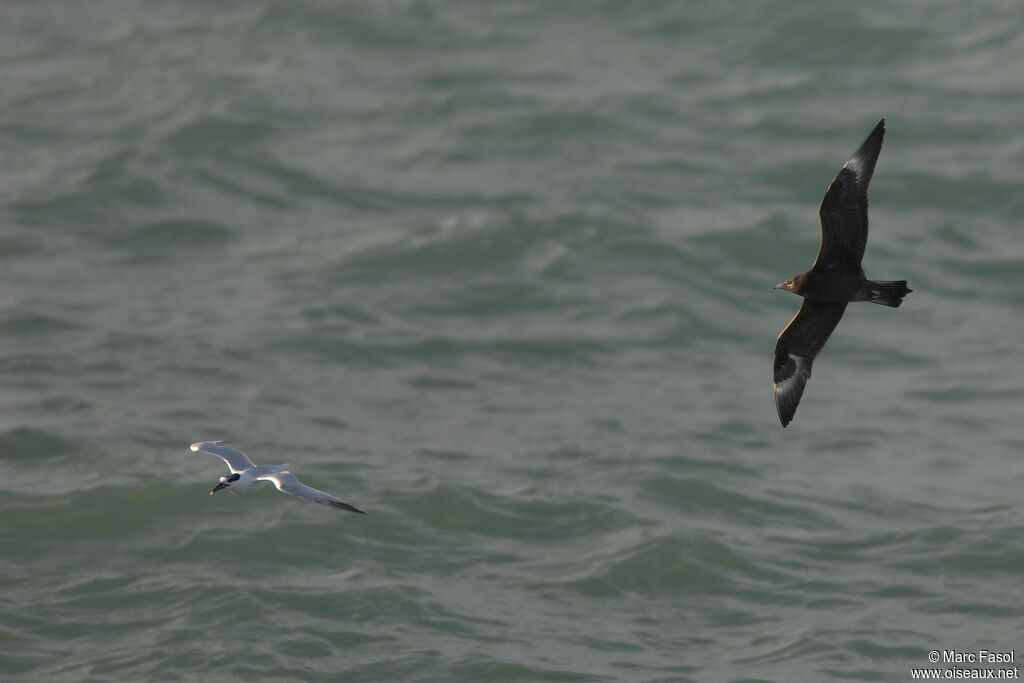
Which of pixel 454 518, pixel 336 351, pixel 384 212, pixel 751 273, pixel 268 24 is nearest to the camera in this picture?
pixel 454 518

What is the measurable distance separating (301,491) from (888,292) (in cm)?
349

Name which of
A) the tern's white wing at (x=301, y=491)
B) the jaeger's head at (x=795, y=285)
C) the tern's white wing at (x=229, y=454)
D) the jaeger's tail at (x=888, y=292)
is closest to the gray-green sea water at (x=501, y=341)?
the tern's white wing at (x=229, y=454)

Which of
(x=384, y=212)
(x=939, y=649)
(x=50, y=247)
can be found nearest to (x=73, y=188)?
(x=50, y=247)

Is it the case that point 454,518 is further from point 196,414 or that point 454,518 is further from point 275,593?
point 196,414

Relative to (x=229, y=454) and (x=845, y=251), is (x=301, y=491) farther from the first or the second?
(x=845, y=251)

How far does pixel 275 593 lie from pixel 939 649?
190 inches

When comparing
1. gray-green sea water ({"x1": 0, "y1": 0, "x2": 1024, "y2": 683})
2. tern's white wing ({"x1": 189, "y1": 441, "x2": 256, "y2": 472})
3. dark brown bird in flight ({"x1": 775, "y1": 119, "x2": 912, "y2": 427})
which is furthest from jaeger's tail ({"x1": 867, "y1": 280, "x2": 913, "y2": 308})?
tern's white wing ({"x1": 189, "y1": 441, "x2": 256, "y2": 472})

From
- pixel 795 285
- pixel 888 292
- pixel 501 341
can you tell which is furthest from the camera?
pixel 501 341

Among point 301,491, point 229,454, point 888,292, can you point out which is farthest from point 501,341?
point 888,292

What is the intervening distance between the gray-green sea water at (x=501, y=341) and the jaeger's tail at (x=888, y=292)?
10.3 ft

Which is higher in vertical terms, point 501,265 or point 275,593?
point 501,265

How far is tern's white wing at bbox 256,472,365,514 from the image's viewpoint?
8.92 metres

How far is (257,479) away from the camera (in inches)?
386

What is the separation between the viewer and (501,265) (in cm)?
1756
